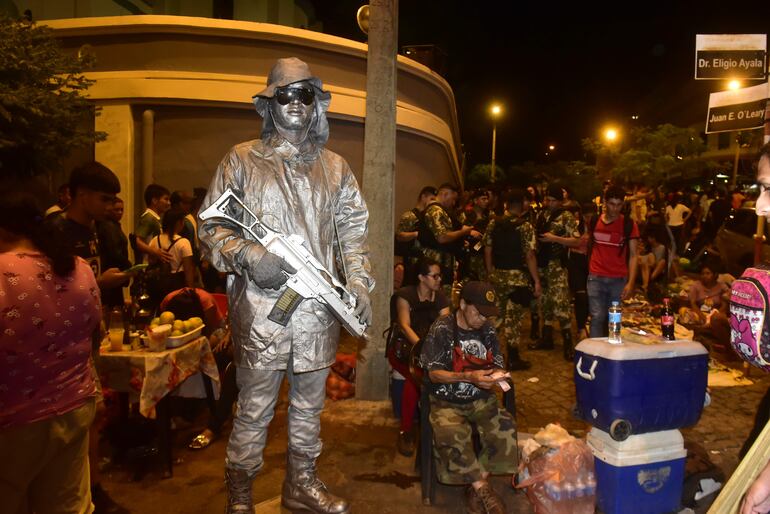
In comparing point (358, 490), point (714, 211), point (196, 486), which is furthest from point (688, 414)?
point (714, 211)

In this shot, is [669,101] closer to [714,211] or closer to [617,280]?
[714,211]

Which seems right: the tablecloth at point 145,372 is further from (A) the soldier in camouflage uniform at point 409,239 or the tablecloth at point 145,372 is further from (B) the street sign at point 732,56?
(B) the street sign at point 732,56

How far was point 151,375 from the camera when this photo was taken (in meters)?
3.76

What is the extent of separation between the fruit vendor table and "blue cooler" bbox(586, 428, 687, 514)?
2890mm

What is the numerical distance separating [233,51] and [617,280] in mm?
7119

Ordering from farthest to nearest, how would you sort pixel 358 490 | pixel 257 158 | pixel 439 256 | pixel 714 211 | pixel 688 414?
pixel 714 211 < pixel 439 256 < pixel 358 490 < pixel 688 414 < pixel 257 158

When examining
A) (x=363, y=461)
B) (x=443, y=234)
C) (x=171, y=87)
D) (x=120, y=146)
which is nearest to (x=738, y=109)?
(x=443, y=234)

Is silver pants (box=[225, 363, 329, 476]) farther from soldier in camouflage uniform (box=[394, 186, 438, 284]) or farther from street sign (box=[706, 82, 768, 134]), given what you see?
street sign (box=[706, 82, 768, 134])

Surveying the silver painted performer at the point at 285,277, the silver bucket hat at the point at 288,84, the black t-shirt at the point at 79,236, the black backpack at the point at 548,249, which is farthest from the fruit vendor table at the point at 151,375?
the black backpack at the point at 548,249

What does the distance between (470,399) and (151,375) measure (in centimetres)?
219

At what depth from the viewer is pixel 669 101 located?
153 ft

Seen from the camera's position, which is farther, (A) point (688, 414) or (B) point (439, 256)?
(B) point (439, 256)

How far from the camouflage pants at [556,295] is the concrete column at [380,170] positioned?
2.90 metres

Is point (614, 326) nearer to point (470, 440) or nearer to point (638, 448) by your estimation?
point (638, 448)
